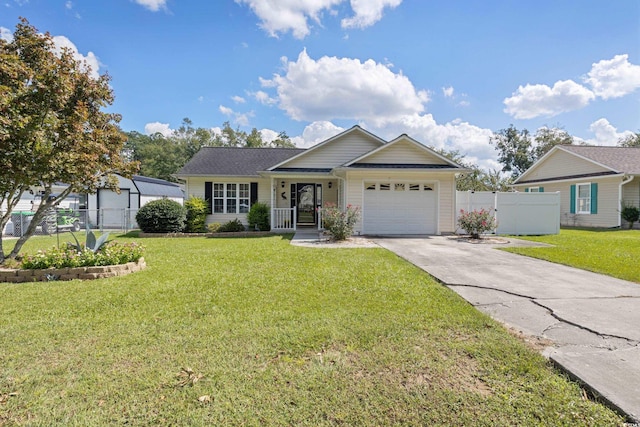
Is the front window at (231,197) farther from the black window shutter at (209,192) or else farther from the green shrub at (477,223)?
the green shrub at (477,223)

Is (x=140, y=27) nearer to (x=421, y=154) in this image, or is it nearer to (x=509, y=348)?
(x=421, y=154)

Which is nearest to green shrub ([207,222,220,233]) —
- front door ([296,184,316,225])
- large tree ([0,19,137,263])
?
front door ([296,184,316,225])

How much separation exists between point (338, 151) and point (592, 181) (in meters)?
15.1

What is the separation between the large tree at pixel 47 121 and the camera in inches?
223

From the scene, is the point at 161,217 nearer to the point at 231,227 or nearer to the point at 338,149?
the point at 231,227

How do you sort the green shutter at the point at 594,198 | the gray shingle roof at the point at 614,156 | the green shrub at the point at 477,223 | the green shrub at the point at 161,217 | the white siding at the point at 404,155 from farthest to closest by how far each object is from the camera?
1. the green shutter at the point at 594,198
2. the gray shingle roof at the point at 614,156
3. the green shrub at the point at 161,217
4. the white siding at the point at 404,155
5. the green shrub at the point at 477,223

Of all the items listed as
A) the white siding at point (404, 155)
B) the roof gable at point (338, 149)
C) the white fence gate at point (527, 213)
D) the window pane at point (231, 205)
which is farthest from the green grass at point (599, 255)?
the window pane at point (231, 205)

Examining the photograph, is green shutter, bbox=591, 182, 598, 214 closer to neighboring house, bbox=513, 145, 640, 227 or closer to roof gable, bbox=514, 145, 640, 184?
neighboring house, bbox=513, 145, 640, 227

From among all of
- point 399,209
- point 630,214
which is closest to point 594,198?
point 630,214

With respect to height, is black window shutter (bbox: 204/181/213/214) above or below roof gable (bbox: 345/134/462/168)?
below

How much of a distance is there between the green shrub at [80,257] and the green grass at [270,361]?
2.79 feet

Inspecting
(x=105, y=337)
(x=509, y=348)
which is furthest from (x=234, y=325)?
(x=509, y=348)

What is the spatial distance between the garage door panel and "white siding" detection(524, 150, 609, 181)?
453 inches

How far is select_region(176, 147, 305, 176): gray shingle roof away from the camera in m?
15.2
